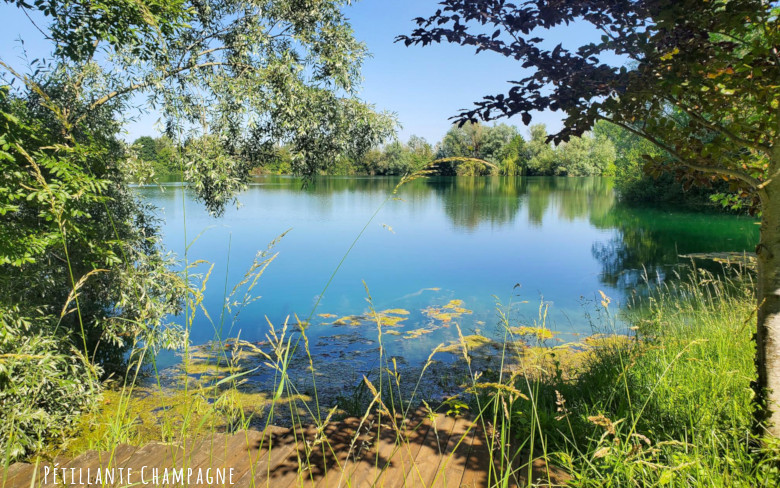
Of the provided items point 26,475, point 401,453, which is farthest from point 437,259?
point 26,475

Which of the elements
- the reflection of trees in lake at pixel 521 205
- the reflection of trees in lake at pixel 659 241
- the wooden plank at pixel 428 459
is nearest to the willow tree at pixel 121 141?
the wooden plank at pixel 428 459

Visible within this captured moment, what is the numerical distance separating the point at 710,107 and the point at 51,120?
7.19 m

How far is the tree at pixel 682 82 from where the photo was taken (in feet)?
7.14

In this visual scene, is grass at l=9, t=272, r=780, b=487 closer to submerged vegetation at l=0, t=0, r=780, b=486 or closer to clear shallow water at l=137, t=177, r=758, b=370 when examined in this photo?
submerged vegetation at l=0, t=0, r=780, b=486

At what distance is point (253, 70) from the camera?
750 cm

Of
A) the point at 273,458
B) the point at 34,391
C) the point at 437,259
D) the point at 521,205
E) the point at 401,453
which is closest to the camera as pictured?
the point at 401,453

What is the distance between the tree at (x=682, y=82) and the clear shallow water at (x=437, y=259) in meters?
1.37

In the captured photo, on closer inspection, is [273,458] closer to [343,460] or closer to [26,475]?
[343,460]

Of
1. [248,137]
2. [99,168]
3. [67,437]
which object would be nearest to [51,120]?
[99,168]

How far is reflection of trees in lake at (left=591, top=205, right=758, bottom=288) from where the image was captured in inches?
482

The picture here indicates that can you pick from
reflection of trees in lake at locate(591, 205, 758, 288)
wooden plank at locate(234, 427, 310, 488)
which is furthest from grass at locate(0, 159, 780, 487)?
reflection of trees in lake at locate(591, 205, 758, 288)

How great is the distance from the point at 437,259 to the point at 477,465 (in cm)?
1194

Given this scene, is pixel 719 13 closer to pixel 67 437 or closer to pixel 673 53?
pixel 673 53

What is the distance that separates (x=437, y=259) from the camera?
47.4 feet
